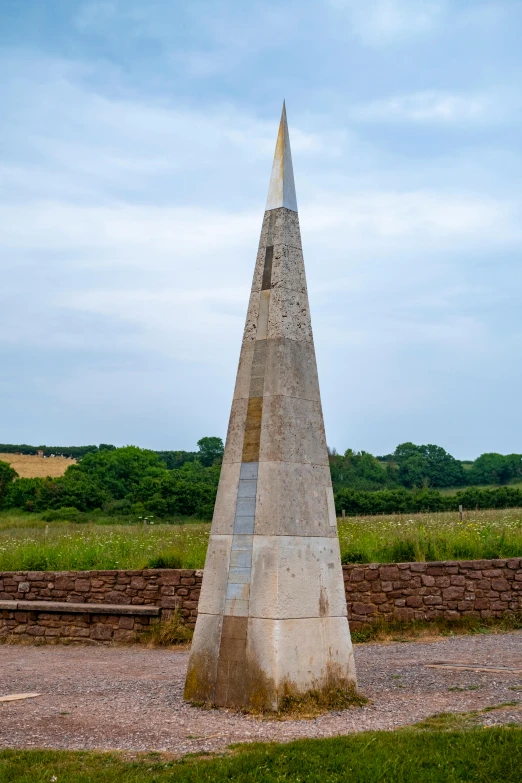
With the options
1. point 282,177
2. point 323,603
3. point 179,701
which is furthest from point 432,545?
point 282,177

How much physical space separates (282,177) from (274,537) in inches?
145

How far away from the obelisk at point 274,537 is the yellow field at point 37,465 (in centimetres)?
4357

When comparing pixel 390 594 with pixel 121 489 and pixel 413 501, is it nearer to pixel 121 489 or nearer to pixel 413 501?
pixel 413 501

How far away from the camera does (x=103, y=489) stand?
40.8 metres

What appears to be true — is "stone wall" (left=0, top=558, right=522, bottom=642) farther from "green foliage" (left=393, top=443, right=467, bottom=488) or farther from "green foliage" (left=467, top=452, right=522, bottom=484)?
"green foliage" (left=467, top=452, right=522, bottom=484)

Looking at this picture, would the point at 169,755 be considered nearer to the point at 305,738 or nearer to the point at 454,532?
the point at 305,738

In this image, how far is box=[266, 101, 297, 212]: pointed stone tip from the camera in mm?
8195

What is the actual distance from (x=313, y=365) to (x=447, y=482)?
42.4 metres

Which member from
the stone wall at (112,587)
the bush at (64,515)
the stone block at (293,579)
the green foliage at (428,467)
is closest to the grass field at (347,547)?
the stone wall at (112,587)

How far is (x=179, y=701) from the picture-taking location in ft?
24.2

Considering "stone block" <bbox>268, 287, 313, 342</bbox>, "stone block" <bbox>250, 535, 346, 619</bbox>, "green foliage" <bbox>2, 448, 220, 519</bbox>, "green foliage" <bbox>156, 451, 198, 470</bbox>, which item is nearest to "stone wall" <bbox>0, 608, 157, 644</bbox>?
"stone block" <bbox>250, 535, 346, 619</bbox>

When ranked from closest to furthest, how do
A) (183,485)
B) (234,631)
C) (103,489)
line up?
(234,631) < (183,485) < (103,489)

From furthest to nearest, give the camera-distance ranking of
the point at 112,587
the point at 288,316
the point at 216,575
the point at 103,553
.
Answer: the point at 103,553
the point at 112,587
the point at 288,316
the point at 216,575

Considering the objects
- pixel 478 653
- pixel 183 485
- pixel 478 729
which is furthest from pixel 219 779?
pixel 183 485
